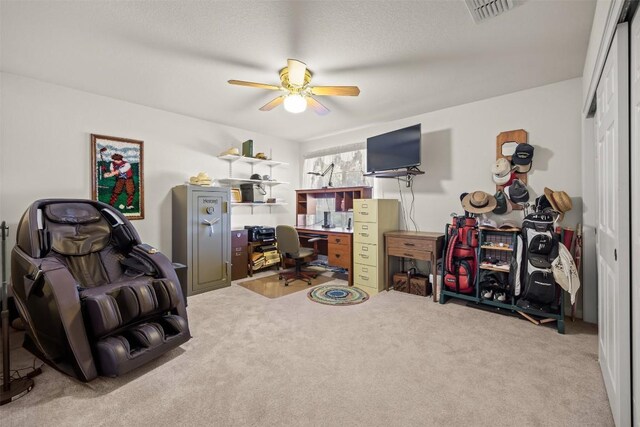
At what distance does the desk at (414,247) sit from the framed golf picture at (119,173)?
334 cm

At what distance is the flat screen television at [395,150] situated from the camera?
375 cm

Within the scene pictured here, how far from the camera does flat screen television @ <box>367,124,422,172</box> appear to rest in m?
3.75

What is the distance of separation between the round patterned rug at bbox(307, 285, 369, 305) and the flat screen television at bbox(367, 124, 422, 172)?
1.75 metres

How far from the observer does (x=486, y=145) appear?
11.7ft

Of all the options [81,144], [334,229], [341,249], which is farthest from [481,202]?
[81,144]

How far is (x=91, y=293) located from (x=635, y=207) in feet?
10.6

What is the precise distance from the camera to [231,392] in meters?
1.83

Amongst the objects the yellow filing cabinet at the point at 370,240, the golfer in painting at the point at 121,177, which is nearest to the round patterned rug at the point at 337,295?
the yellow filing cabinet at the point at 370,240

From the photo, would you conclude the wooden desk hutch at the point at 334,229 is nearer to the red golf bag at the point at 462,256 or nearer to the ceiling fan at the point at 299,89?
the red golf bag at the point at 462,256

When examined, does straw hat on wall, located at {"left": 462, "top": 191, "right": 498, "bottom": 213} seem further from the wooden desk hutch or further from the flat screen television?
the wooden desk hutch

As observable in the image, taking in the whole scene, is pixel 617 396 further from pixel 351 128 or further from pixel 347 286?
pixel 351 128

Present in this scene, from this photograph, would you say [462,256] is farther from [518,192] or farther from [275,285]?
[275,285]

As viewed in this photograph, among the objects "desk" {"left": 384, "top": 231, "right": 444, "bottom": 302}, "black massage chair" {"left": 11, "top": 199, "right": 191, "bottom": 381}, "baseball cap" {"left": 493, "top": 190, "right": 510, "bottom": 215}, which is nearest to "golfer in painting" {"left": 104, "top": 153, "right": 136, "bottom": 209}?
"black massage chair" {"left": 11, "top": 199, "right": 191, "bottom": 381}

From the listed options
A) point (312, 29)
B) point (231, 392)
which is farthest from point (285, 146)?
point (231, 392)
